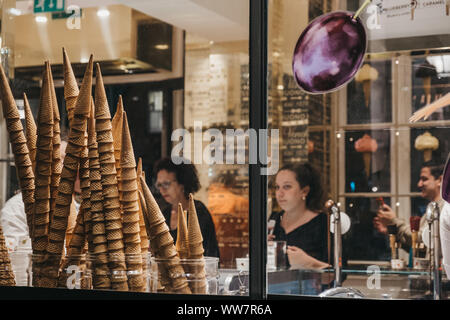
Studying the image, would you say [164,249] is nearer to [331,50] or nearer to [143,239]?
[143,239]

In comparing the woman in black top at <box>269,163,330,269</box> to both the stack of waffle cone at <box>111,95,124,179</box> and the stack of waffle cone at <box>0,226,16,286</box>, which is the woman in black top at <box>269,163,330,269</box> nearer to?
the stack of waffle cone at <box>111,95,124,179</box>

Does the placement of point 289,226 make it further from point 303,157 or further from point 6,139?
point 6,139

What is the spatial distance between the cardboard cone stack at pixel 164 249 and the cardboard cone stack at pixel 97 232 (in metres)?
0.11

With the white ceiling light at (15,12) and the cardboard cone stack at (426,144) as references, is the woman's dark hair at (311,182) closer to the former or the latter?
the cardboard cone stack at (426,144)

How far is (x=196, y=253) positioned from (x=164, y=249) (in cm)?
8

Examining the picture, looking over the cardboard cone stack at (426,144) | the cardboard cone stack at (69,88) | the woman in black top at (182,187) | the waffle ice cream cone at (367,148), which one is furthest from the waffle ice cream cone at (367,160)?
the cardboard cone stack at (69,88)

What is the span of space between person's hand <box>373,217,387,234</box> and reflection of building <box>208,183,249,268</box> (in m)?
1.00

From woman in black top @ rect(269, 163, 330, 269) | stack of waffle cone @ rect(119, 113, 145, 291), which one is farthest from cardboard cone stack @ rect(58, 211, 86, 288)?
woman in black top @ rect(269, 163, 330, 269)

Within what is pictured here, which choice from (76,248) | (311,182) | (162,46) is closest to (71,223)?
(76,248)

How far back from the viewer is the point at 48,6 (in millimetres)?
1996

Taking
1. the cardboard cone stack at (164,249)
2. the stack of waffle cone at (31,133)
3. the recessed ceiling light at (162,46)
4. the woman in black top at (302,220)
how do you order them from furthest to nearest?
1. the woman in black top at (302,220)
2. the recessed ceiling light at (162,46)
3. the stack of waffle cone at (31,133)
4. the cardboard cone stack at (164,249)

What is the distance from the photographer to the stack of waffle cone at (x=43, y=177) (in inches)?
64.3

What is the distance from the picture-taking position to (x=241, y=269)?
167cm
